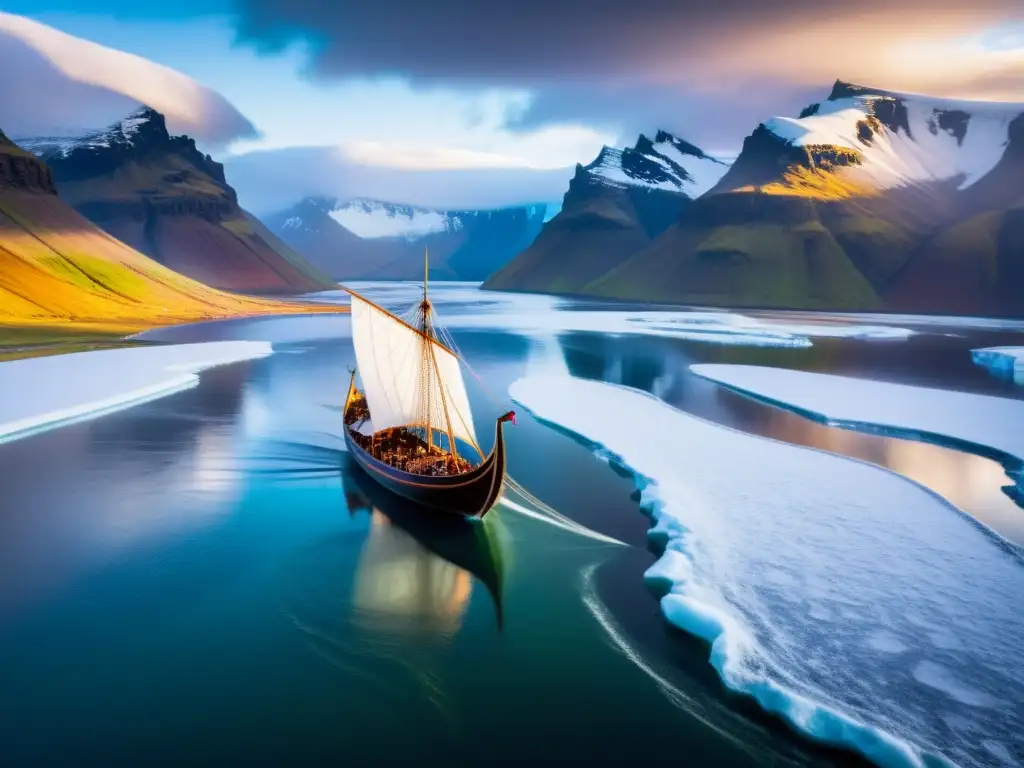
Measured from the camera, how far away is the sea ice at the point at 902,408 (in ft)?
97.3

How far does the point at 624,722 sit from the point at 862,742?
11.7 ft

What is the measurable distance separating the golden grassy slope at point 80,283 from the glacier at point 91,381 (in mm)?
27577

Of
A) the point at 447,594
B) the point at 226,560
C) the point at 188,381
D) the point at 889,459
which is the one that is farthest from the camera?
the point at 188,381

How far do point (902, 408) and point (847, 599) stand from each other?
25235 millimetres

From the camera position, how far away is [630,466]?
25.3 m

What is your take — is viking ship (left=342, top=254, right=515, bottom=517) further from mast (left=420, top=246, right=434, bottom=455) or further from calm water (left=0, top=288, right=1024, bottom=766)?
calm water (left=0, top=288, right=1024, bottom=766)

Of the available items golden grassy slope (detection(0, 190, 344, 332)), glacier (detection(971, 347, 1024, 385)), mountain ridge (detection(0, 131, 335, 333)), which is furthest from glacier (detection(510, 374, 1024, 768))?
golden grassy slope (detection(0, 190, 344, 332))

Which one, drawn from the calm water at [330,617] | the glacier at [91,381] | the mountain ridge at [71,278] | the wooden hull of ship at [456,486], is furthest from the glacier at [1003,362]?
the mountain ridge at [71,278]

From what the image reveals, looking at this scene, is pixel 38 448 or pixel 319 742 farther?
pixel 38 448

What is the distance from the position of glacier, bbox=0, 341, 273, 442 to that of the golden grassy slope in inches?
1086

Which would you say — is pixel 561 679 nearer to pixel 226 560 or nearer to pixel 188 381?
pixel 226 560

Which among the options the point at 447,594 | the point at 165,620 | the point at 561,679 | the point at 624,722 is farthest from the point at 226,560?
the point at 624,722

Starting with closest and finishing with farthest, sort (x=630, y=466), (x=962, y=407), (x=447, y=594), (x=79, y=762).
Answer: (x=79, y=762) → (x=447, y=594) → (x=630, y=466) → (x=962, y=407)

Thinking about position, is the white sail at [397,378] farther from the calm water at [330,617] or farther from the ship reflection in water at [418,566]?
the ship reflection in water at [418,566]
